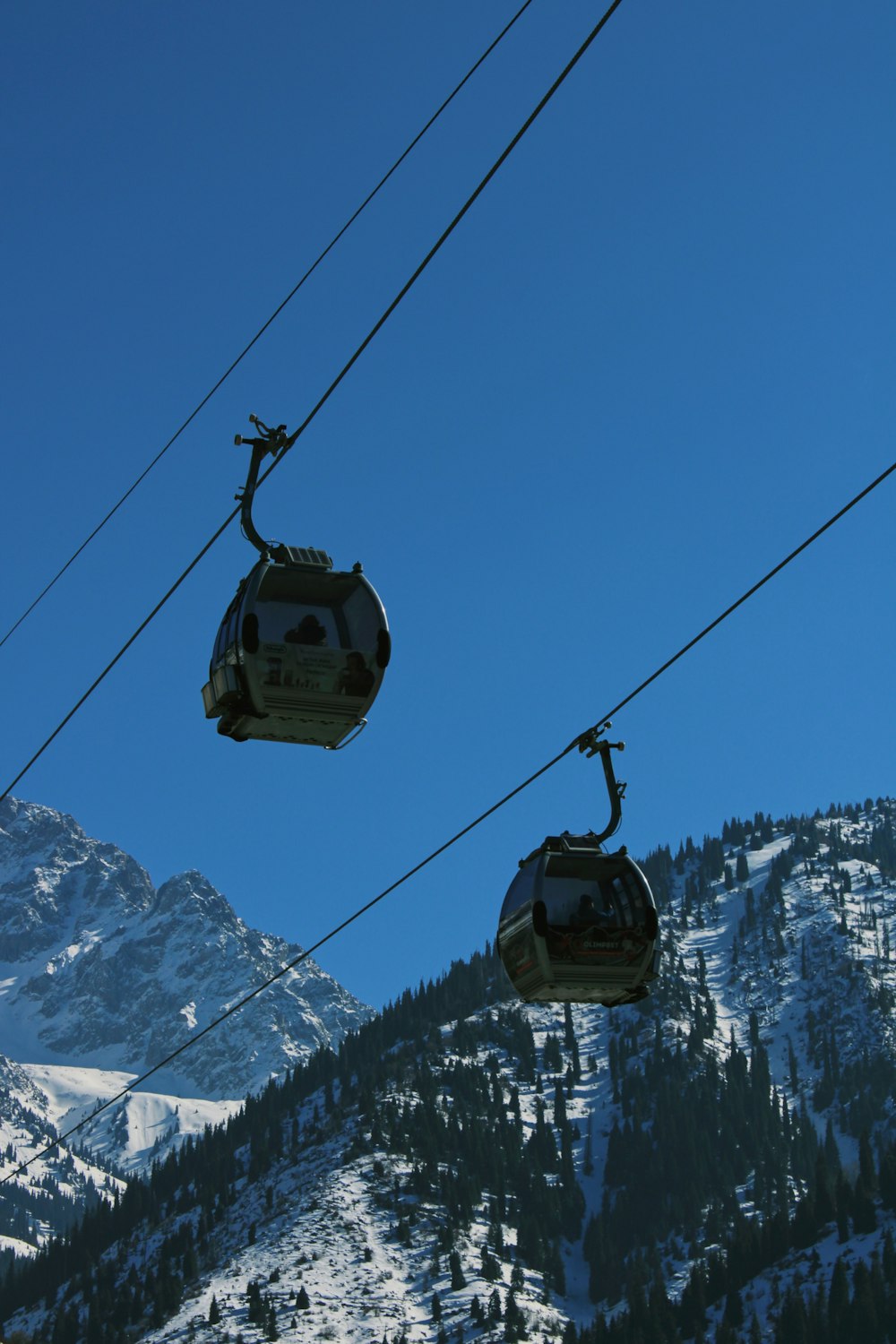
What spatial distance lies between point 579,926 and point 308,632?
18.0 ft

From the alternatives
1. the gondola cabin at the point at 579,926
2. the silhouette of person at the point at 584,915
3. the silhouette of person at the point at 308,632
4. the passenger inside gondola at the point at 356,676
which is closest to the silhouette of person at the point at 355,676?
the passenger inside gondola at the point at 356,676

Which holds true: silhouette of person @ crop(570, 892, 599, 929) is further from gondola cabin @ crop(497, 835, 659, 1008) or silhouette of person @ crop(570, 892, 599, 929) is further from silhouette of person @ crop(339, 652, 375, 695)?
silhouette of person @ crop(339, 652, 375, 695)

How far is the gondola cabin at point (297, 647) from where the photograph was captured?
1908cm

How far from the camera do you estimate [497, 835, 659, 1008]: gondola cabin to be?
72.7 feet

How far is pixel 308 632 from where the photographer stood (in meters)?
19.3

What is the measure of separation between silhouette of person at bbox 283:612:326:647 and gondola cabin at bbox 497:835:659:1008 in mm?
4867

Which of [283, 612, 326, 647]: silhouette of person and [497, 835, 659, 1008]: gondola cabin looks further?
[497, 835, 659, 1008]: gondola cabin

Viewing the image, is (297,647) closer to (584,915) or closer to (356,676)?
(356,676)

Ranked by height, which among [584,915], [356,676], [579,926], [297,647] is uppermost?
[584,915]

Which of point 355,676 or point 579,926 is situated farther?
point 579,926

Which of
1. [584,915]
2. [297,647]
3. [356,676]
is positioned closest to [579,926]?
[584,915]

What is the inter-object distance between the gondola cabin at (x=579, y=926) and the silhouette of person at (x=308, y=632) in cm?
487

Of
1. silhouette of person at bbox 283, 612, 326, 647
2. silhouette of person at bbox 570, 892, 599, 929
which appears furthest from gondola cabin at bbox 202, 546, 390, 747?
silhouette of person at bbox 570, 892, 599, 929

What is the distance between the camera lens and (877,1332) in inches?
6831
